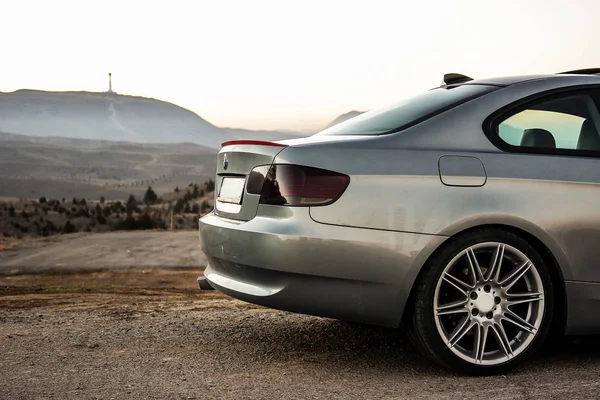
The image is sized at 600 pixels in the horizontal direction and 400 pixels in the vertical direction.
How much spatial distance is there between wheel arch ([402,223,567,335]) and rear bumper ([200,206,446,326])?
9cm

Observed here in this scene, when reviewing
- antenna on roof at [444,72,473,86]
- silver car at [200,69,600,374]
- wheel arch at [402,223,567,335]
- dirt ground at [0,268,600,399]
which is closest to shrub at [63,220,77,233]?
dirt ground at [0,268,600,399]

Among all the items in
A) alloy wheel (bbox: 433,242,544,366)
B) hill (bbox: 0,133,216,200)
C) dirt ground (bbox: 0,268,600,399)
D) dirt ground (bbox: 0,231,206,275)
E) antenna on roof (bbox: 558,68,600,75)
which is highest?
antenna on roof (bbox: 558,68,600,75)

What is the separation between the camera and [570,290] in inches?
163

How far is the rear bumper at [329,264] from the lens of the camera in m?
3.81

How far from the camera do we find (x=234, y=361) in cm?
443

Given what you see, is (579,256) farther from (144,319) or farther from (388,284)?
(144,319)

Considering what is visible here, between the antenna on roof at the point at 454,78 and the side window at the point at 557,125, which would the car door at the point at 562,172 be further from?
the antenna on roof at the point at 454,78

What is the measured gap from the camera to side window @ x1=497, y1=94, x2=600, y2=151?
4.24 meters

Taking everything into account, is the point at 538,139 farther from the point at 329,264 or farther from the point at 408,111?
the point at 329,264

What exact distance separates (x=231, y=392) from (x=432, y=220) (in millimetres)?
1399

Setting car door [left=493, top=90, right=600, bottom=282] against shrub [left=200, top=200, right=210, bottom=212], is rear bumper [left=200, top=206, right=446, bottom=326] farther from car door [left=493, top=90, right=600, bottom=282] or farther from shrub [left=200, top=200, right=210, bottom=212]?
shrub [left=200, top=200, right=210, bottom=212]

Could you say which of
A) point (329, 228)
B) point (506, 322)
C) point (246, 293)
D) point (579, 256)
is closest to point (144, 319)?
point (246, 293)

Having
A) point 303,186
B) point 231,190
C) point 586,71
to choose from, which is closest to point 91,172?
point 231,190

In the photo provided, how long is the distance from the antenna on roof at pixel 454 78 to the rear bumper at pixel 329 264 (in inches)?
61.1
